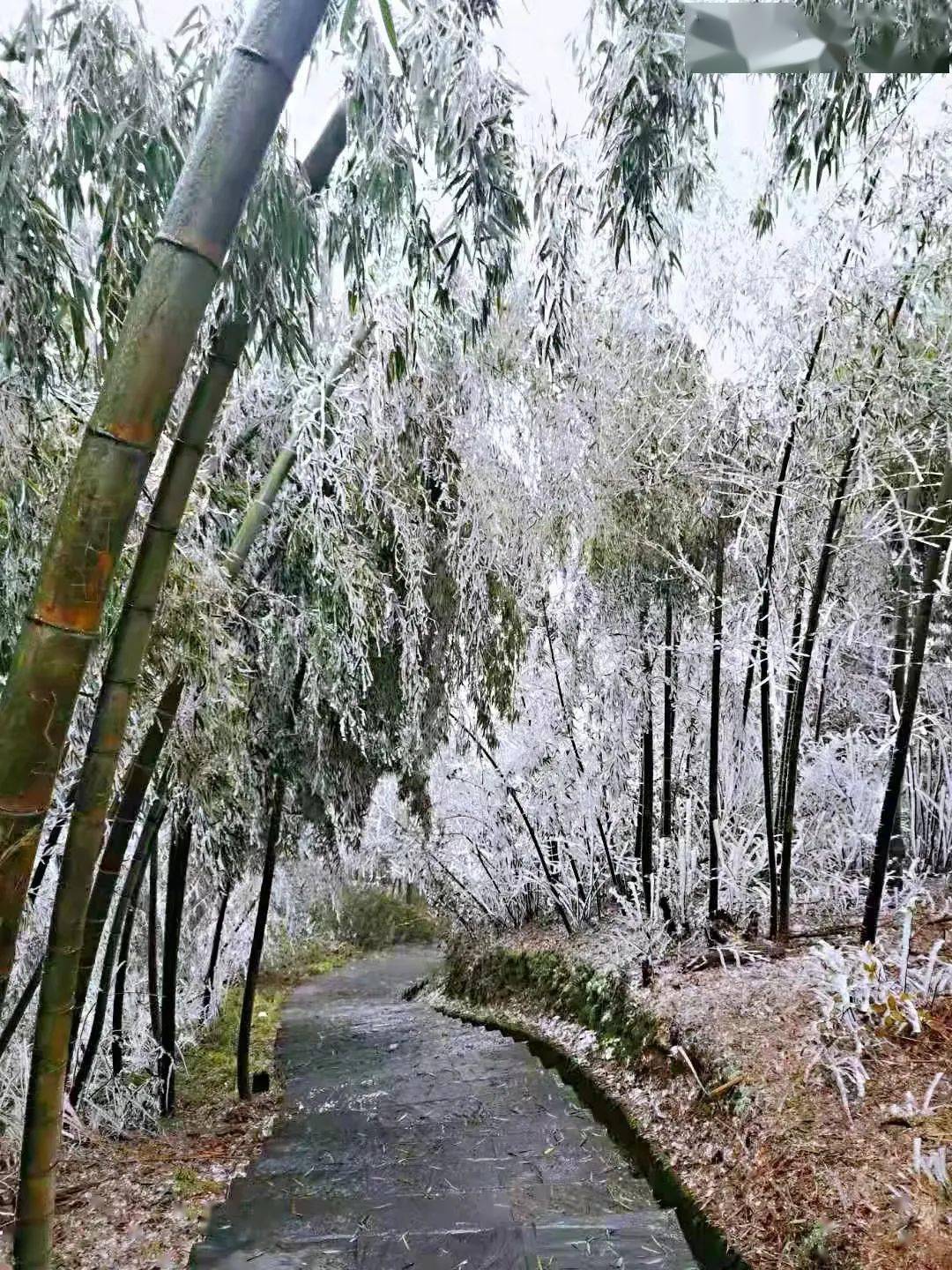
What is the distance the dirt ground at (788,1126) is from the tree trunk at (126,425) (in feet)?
6.98

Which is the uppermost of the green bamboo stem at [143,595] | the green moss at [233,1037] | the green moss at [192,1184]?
the green bamboo stem at [143,595]

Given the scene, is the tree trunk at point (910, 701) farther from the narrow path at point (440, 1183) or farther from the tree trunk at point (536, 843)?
the tree trunk at point (536, 843)

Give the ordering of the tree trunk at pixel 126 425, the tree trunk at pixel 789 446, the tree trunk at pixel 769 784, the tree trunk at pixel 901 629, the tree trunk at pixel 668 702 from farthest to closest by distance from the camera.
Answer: the tree trunk at pixel 668 702, the tree trunk at pixel 901 629, the tree trunk at pixel 769 784, the tree trunk at pixel 789 446, the tree trunk at pixel 126 425

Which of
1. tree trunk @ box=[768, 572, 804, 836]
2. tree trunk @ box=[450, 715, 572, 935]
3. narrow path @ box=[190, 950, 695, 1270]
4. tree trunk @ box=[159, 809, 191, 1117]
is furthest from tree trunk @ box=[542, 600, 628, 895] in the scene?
tree trunk @ box=[159, 809, 191, 1117]

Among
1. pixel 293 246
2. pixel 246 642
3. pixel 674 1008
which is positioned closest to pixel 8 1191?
pixel 246 642

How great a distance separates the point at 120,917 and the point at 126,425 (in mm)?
2780

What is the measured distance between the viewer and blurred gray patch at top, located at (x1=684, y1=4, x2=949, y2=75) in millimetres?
1604

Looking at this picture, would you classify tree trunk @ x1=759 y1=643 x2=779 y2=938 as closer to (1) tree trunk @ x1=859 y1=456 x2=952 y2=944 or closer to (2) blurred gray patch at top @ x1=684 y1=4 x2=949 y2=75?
(1) tree trunk @ x1=859 y1=456 x2=952 y2=944

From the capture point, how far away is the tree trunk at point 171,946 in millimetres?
4160

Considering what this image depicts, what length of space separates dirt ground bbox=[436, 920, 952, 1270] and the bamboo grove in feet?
2.08

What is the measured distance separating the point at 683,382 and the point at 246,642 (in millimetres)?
2354

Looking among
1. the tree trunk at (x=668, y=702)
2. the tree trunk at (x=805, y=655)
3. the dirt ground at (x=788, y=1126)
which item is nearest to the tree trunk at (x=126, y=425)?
the dirt ground at (x=788, y=1126)

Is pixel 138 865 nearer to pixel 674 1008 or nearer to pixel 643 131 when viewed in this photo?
pixel 674 1008

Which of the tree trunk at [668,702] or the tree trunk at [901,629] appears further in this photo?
the tree trunk at [668,702]
